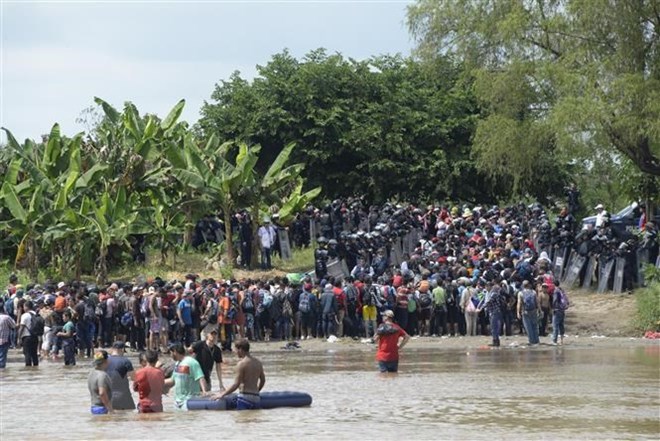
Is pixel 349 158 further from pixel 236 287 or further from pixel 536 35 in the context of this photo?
pixel 236 287

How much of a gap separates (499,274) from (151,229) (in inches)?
398

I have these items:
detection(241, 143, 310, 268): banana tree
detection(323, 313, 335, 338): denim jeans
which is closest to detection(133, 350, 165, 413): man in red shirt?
detection(323, 313, 335, 338): denim jeans

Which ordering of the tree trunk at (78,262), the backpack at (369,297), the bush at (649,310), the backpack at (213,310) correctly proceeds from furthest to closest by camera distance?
the tree trunk at (78,262), the backpack at (369,297), the bush at (649,310), the backpack at (213,310)

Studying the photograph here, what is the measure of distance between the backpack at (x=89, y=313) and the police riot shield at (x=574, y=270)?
1367 cm

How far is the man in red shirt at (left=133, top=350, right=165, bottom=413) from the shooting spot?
19.7 meters

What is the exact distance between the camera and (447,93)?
56.6 meters

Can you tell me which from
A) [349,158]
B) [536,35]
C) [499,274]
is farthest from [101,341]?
[349,158]

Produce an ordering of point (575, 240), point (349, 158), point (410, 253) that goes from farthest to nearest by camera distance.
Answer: point (349, 158)
point (410, 253)
point (575, 240)

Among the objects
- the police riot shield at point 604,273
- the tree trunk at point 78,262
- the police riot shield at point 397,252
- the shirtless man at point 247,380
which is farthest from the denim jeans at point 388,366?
the tree trunk at point 78,262

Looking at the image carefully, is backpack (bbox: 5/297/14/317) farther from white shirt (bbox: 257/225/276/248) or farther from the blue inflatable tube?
the blue inflatable tube

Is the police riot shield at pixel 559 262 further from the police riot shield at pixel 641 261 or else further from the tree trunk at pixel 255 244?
the tree trunk at pixel 255 244

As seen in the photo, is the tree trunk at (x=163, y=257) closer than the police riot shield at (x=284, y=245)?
Yes

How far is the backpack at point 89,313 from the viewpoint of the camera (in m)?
31.8

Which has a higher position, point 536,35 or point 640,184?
point 536,35
